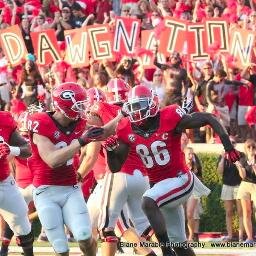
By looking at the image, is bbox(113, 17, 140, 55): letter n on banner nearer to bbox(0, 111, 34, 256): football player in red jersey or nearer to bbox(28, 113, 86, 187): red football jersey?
bbox(0, 111, 34, 256): football player in red jersey

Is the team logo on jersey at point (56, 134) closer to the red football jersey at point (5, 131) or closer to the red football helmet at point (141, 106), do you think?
the red football helmet at point (141, 106)

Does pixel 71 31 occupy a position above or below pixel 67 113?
below

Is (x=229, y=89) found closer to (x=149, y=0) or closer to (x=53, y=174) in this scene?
(x=149, y=0)

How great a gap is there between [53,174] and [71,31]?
8.14m

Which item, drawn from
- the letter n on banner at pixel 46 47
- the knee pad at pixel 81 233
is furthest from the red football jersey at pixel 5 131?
the letter n on banner at pixel 46 47

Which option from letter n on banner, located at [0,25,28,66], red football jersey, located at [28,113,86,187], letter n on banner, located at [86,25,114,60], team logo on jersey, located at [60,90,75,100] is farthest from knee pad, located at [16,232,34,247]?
letter n on banner, located at [0,25,28,66]

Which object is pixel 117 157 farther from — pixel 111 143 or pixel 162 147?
pixel 162 147

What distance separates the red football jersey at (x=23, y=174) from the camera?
13.6 m

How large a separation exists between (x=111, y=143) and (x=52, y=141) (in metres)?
0.64

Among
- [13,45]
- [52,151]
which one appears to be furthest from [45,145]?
[13,45]

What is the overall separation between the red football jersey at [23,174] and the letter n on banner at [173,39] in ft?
13.4

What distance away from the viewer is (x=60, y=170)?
400 inches

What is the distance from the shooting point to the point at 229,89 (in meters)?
15.9

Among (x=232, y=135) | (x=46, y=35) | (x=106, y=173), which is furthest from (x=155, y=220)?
(x=46, y=35)
